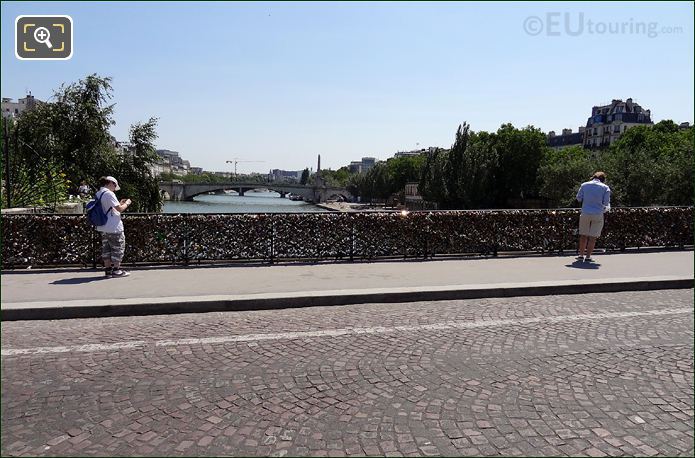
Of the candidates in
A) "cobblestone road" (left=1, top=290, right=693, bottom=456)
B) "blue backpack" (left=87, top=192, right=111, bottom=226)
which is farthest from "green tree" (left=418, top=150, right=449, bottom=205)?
"cobblestone road" (left=1, top=290, right=693, bottom=456)

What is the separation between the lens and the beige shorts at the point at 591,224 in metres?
9.83

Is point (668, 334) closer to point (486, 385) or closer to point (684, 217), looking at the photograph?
point (486, 385)

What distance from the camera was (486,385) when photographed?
3.99m

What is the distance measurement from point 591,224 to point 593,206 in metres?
0.36

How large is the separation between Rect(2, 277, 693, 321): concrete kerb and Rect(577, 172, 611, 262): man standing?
6.26 feet

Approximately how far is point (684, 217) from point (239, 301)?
1095 cm

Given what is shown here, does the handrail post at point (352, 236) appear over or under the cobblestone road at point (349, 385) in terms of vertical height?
over

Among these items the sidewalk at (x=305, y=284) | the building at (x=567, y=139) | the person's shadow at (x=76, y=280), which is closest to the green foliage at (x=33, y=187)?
the person's shadow at (x=76, y=280)

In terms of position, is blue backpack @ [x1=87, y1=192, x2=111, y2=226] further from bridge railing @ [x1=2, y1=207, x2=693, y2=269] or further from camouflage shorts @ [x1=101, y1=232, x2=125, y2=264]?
bridge railing @ [x1=2, y1=207, x2=693, y2=269]

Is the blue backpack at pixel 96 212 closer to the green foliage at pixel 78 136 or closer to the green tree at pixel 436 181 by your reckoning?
the green foliage at pixel 78 136

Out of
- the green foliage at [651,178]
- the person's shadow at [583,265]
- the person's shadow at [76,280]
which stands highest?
the green foliage at [651,178]

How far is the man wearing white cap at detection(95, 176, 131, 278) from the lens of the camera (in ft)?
25.2

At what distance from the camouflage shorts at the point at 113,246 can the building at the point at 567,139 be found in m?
126

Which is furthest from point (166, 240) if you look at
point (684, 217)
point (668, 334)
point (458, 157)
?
point (458, 157)
